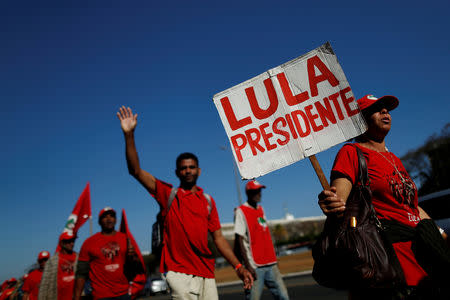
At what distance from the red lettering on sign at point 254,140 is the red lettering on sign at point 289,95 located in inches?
13.0

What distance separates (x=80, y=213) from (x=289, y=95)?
914cm

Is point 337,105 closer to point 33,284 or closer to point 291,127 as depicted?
point 291,127

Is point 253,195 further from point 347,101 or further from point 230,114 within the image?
point 347,101

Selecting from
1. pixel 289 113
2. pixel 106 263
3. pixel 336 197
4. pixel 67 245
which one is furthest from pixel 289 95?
pixel 67 245

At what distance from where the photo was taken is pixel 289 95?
278 centimetres

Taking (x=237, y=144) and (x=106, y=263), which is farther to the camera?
(x=106, y=263)

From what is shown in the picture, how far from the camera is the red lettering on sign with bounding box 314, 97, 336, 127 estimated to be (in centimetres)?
265

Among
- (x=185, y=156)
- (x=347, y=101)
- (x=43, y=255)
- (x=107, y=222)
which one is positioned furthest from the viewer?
(x=43, y=255)

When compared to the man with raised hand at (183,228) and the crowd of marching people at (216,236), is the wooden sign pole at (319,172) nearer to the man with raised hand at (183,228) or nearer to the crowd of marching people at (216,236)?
the crowd of marching people at (216,236)

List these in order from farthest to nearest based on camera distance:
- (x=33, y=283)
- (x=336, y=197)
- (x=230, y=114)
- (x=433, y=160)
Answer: (x=433, y=160) → (x=33, y=283) → (x=230, y=114) → (x=336, y=197)

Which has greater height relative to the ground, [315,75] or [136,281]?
[315,75]

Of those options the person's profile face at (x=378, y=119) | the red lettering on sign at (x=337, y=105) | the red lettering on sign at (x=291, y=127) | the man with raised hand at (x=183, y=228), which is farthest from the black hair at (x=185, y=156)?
the person's profile face at (x=378, y=119)

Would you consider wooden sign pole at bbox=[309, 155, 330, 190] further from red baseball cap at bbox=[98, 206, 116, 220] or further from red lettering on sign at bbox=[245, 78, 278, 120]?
red baseball cap at bbox=[98, 206, 116, 220]

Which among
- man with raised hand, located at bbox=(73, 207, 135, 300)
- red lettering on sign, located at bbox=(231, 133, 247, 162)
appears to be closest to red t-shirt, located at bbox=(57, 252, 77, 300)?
man with raised hand, located at bbox=(73, 207, 135, 300)
